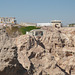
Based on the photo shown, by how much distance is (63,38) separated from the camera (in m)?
24.7

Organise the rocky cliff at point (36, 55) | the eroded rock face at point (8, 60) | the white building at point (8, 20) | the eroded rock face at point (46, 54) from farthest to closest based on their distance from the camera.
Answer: the white building at point (8, 20) → the eroded rock face at point (46, 54) → the rocky cliff at point (36, 55) → the eroded rock face at point (8, 60)

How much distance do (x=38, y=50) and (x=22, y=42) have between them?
1.92 m

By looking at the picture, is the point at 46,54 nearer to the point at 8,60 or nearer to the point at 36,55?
the point at 36,55

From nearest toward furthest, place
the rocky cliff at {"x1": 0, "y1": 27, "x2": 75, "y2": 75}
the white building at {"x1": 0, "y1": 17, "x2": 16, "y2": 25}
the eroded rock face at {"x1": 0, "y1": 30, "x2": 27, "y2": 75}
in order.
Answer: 1. the eroded rock face at {"x1": 0, "y1": 30, "x2": 27, "y2": 75}
2. the rocky cliff at {"x1": 0, "y1": 27, "x2": 75, "y2": 75}
3. the white building at {"x1": 0, "y1": 17, "x2": 16, "y2": 25}

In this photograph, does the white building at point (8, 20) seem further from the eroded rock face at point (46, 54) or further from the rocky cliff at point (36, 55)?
the eroded rock face at point (46, 54)

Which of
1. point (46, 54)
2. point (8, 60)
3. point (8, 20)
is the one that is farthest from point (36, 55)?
point (8, 20)

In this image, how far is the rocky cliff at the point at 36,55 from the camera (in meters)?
7.41

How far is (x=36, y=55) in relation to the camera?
14.6 meters

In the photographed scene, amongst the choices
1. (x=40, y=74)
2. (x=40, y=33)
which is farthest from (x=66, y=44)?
(x=40, y=74)

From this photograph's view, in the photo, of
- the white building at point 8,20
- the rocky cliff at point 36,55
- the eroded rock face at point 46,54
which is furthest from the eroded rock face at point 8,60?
the white building at point 8,20

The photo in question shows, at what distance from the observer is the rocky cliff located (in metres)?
7.41

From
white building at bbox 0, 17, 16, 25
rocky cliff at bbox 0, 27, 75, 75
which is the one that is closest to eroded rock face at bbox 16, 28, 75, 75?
rocky cliff at bbox 0, 27, 75, 75

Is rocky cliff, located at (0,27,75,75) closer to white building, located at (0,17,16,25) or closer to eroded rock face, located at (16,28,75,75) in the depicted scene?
eroded rock face, located at (16,28,75,75)

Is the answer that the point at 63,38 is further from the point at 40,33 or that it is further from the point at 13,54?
the point at 13,54
